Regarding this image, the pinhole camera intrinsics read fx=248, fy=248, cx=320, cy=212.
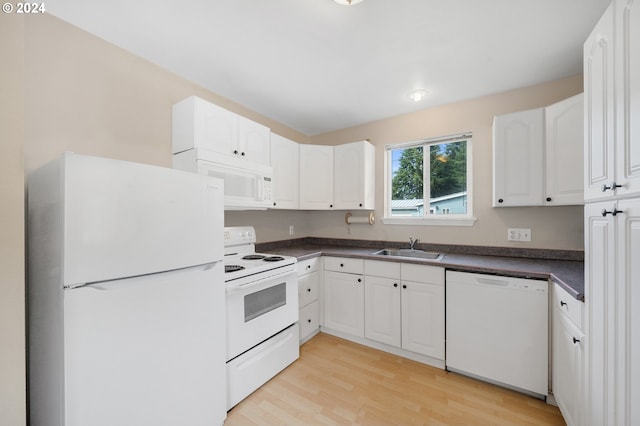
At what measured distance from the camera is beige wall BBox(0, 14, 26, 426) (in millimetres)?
926

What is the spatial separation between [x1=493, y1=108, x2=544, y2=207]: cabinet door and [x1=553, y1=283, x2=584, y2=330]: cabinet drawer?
2.56 ft

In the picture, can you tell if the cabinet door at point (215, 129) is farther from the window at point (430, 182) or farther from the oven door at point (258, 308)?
the window at point (430, 182)

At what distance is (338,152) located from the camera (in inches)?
121

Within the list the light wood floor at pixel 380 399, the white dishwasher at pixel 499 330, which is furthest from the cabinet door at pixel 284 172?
Result: the white dishwasher at pixel 499 330

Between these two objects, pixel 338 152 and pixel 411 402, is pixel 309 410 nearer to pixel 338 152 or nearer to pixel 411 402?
pixel 411 402

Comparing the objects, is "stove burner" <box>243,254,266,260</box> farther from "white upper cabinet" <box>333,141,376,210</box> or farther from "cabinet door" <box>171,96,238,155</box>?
"white upper cabinet" <box>333,141,376,210</box>

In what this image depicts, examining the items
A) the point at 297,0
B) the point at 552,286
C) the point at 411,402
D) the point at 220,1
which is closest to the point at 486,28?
the point at 297,0

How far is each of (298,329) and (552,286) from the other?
1970mm

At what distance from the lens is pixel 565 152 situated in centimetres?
184

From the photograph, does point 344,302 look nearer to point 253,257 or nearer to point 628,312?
point 253,257

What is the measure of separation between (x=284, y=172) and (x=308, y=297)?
137cm

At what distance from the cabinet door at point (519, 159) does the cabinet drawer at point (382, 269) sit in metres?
1.06

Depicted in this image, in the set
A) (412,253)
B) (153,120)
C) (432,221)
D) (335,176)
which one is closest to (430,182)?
(432,221)

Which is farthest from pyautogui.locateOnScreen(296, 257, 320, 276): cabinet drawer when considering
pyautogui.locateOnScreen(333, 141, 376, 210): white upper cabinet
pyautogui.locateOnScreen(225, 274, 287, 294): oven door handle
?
pyautogui.locateOnScreen(333, 141, 376, 210): white upper cabinet
